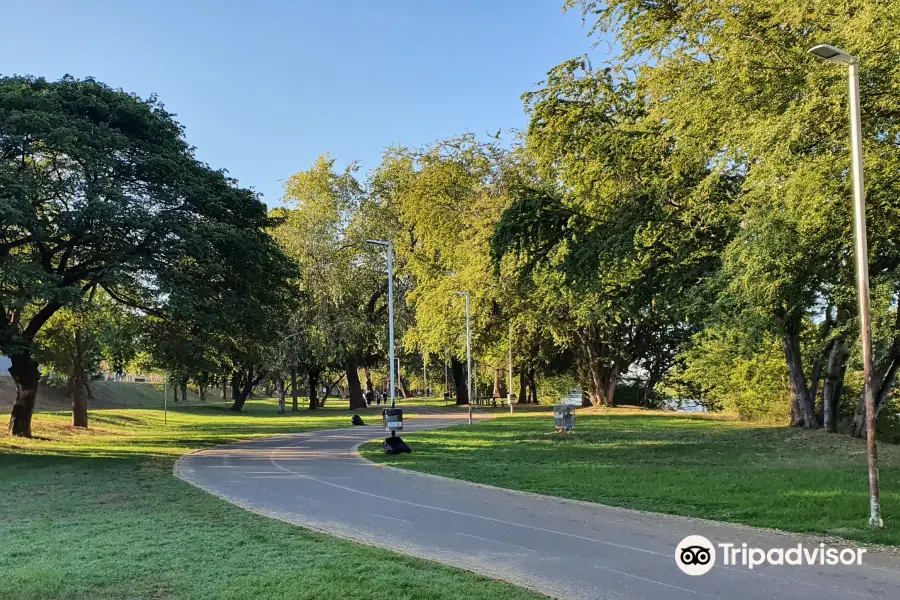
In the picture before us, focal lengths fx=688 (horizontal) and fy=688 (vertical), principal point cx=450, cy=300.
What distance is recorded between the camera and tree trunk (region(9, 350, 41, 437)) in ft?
77.5

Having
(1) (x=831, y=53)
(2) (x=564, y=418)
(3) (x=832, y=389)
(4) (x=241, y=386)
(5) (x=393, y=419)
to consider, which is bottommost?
(2) (x=564, y=418)

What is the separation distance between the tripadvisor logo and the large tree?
15658mm

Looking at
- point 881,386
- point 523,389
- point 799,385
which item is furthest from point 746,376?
point 523,389

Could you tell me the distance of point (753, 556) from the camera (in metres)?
7.34

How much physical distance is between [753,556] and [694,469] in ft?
22.6

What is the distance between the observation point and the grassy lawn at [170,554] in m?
6.23

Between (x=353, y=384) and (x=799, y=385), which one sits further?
(x=353, y=384)

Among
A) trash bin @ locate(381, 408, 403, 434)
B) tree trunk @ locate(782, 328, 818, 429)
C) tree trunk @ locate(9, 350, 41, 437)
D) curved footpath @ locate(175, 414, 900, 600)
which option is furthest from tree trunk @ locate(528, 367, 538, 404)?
curved footpath @ locate(175, 414, 900, 600)

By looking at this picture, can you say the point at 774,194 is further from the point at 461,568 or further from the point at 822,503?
the point at 461,568

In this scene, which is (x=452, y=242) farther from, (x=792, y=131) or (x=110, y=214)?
(x=792, y=131)

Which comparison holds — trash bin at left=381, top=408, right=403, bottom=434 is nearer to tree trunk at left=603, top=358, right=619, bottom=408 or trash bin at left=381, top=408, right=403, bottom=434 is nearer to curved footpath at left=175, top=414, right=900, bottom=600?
curved footpath at left=175, top=414, right=900, bottom=600

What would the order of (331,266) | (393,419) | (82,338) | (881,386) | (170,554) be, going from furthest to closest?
1. (331,266)
2. (82,338)
3. (393,419)
4. (881,386)
5. (170,554)

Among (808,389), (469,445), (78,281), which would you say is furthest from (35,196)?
(808,389)

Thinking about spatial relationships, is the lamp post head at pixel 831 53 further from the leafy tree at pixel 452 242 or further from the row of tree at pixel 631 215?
the leafy tree at pixel 452 242
